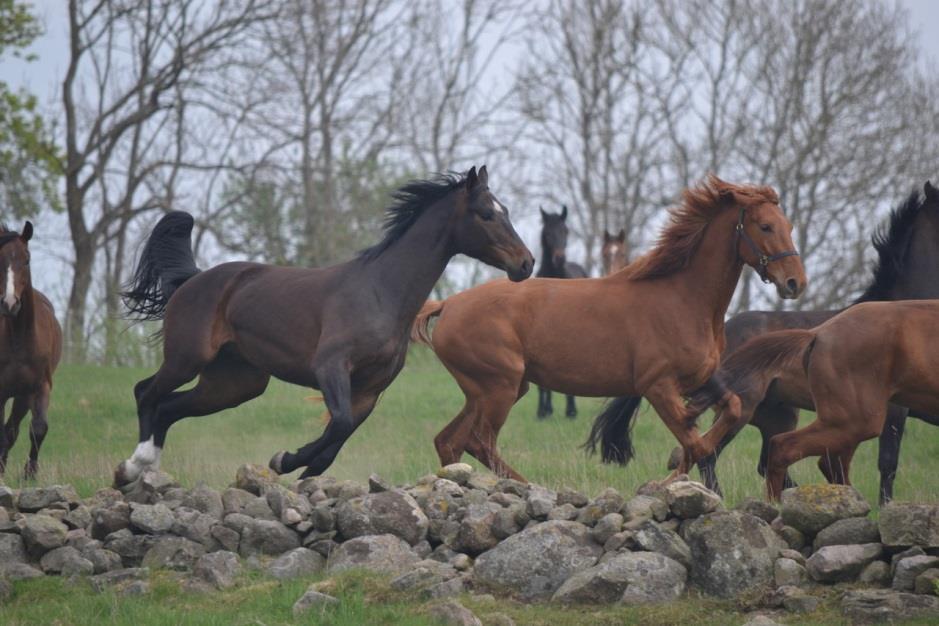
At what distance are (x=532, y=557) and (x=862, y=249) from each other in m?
24.0

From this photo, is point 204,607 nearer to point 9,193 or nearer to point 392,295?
point 392,295

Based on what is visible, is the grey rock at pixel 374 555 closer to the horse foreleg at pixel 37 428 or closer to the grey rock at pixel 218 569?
the grey rock at pixel 218 569

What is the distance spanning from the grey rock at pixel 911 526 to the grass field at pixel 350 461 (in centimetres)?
47

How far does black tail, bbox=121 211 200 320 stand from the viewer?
9555mm

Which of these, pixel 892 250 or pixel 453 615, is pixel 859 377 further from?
pixel 453 615

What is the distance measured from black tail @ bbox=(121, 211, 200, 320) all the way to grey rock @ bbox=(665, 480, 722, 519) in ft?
15.1

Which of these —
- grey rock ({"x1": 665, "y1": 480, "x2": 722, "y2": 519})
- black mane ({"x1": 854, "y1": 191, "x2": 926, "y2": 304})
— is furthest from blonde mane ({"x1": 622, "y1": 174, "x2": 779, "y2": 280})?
grey rock ({"x1": 665, "y1": 480, "x2": 722, "y2": 519})

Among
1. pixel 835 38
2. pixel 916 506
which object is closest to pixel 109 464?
pixel 916 506

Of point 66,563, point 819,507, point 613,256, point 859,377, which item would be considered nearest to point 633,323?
point 859,377

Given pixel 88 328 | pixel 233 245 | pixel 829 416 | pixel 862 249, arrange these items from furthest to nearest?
pixel 233 245
pixel 862 249
pixel 88 328
pixel 829 416

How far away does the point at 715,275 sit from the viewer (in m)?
8.77

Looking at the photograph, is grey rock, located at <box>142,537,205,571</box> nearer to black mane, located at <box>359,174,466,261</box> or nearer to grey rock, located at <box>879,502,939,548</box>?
black mane, located at <box>359,174,466,261</box>

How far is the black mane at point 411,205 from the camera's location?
28.7ft

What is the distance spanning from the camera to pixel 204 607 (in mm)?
6098
